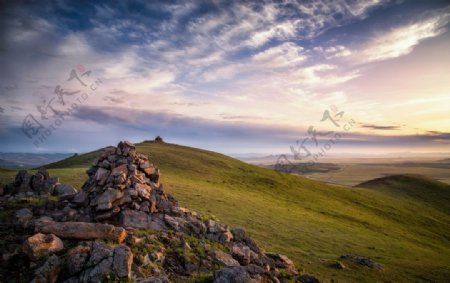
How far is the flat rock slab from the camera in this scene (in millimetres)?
16500

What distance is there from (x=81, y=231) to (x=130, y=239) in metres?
2.89

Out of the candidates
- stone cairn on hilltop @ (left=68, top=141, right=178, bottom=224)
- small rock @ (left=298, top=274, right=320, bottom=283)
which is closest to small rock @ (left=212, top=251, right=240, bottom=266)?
small rock @ (left=298, top=274, right=320, bottom=283)

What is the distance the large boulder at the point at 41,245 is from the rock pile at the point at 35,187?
486 inches

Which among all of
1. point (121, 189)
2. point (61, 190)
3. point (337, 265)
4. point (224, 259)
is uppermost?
point (121, 189)

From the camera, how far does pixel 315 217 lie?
51.7 meters

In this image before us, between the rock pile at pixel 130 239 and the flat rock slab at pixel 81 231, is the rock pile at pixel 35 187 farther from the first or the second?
the flat rock slab at pixel 81 231

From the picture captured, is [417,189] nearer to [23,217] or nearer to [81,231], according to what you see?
[81,231]

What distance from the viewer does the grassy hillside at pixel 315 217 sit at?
3186 centimetres

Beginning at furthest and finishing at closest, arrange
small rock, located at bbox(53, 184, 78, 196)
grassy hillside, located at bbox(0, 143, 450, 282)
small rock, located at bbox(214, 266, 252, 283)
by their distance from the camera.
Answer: grassy hillside, located at bbox(0, 143, 450, 282)
small rock, located at bbox(53, 184, 78, 196)
small rock, located at bbox(214, 266, 252, 283)

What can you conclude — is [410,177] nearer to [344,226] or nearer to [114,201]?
[344,226]

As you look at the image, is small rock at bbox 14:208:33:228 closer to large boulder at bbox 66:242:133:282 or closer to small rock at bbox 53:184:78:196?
large boulder at bbox 66:242:133:282

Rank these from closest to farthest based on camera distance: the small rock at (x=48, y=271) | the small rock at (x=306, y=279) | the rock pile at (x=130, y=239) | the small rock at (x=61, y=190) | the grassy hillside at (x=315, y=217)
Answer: the small rock at (x=48, y=271) < the rock pile at (x=130, y=239) < the small rock at (x=306, y=279) < the small rock at (x=61, y=190) < the grassy hillside at (x=315, y=217)

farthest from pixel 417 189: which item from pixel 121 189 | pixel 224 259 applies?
pixel 121 189

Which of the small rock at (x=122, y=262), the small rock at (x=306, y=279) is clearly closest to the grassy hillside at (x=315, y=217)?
the small rock at (x=306, y=279)
